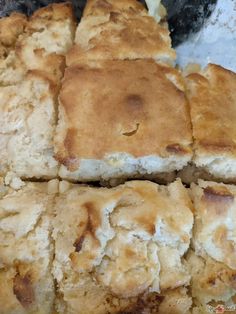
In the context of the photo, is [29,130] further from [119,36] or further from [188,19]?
[188,19]

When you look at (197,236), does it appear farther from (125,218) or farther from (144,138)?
(144,138)

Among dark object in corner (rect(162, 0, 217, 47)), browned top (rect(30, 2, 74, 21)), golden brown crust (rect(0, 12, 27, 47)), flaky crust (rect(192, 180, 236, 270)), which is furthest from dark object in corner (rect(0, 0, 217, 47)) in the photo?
flaky crust (rect(192, 180, 236, 270))

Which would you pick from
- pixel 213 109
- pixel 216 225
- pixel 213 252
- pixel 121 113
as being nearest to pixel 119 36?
pixel 121 113

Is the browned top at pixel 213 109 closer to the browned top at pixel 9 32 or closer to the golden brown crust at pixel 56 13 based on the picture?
the golden brown crust at pixel 56 13

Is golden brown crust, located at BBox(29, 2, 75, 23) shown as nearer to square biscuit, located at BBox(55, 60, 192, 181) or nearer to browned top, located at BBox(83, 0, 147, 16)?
browned top, located at BBox(83, 0, 147, 16)

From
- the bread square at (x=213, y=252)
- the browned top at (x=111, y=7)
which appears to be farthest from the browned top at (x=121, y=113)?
the browned top at (x=111, y=7)

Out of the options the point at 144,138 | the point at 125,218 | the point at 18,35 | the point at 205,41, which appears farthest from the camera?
the point at 205,41

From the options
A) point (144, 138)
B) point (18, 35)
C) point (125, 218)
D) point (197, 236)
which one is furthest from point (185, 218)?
point (18, 35)
